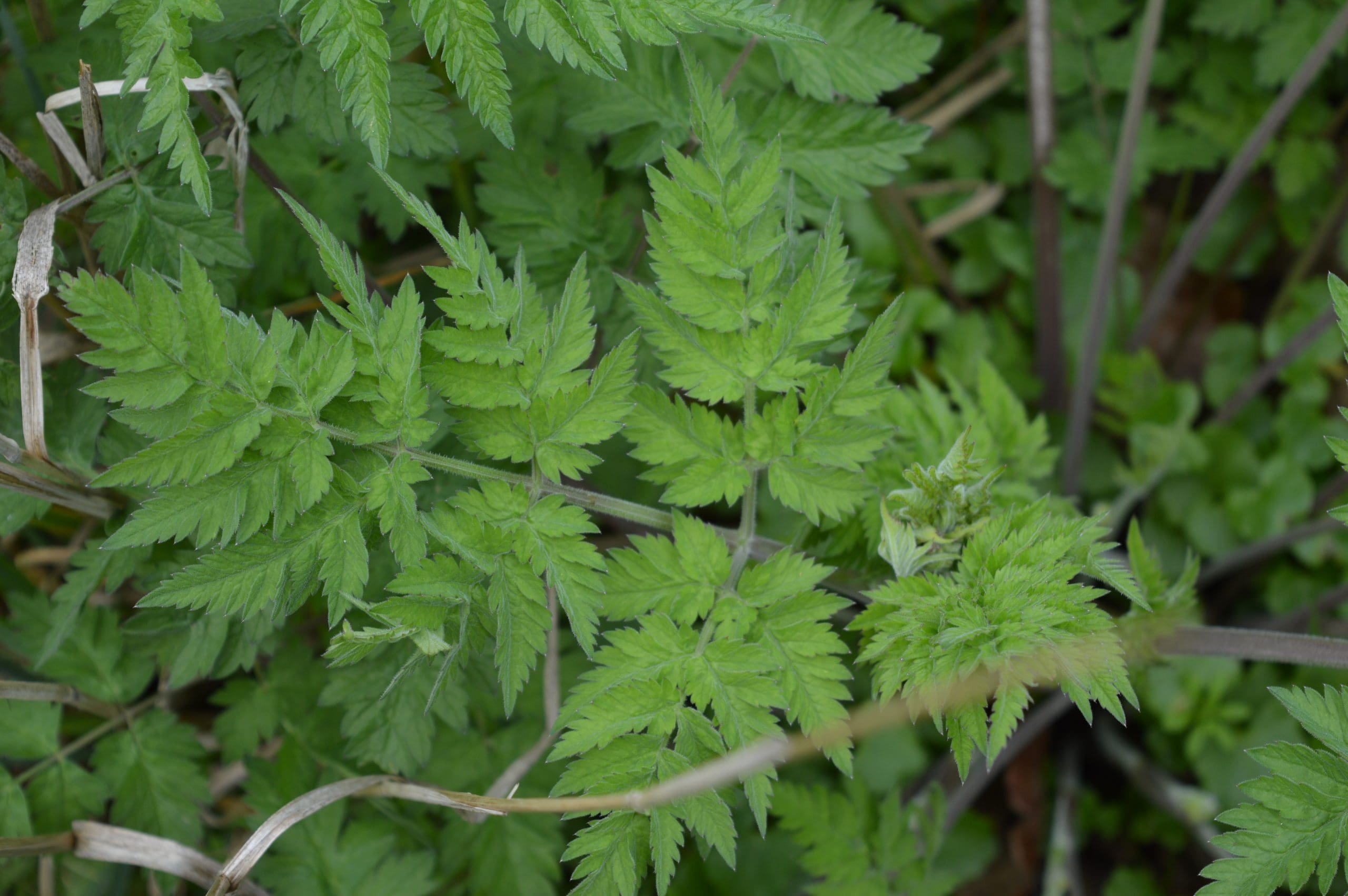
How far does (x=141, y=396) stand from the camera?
1325mm

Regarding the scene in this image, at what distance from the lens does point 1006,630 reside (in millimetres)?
1353

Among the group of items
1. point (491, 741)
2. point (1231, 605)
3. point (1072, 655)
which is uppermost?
point (1072, 655)

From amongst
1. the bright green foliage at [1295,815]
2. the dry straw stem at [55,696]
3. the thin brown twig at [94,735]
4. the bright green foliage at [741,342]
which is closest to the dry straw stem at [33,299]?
the dry straw stem at [55,696]

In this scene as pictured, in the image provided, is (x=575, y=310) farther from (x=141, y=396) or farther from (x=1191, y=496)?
(x=1191, y=496)

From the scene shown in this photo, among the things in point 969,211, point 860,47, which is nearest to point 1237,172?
point 969,211

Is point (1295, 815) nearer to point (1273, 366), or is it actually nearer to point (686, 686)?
point (686, 686)

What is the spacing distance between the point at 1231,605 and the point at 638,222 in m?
2.23

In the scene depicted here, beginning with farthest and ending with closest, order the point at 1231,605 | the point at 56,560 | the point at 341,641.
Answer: the point at 1231,605, the point at 56,560, the point at 341,641

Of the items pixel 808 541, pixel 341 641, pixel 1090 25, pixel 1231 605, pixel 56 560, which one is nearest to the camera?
pixel 341 641

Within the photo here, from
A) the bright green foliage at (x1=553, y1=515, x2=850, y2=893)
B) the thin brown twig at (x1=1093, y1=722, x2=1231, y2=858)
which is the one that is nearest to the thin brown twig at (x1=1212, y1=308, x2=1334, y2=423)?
the thin brown twig at (x1=1093, y1=722, x2=1231, y2=858)

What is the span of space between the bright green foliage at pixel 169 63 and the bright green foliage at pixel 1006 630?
125cm

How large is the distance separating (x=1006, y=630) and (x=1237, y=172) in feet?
6.27

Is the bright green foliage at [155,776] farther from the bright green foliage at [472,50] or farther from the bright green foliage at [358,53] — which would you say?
the bright green foliage at [472,50]

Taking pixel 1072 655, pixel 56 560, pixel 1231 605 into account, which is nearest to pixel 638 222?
pixel 1072 655
